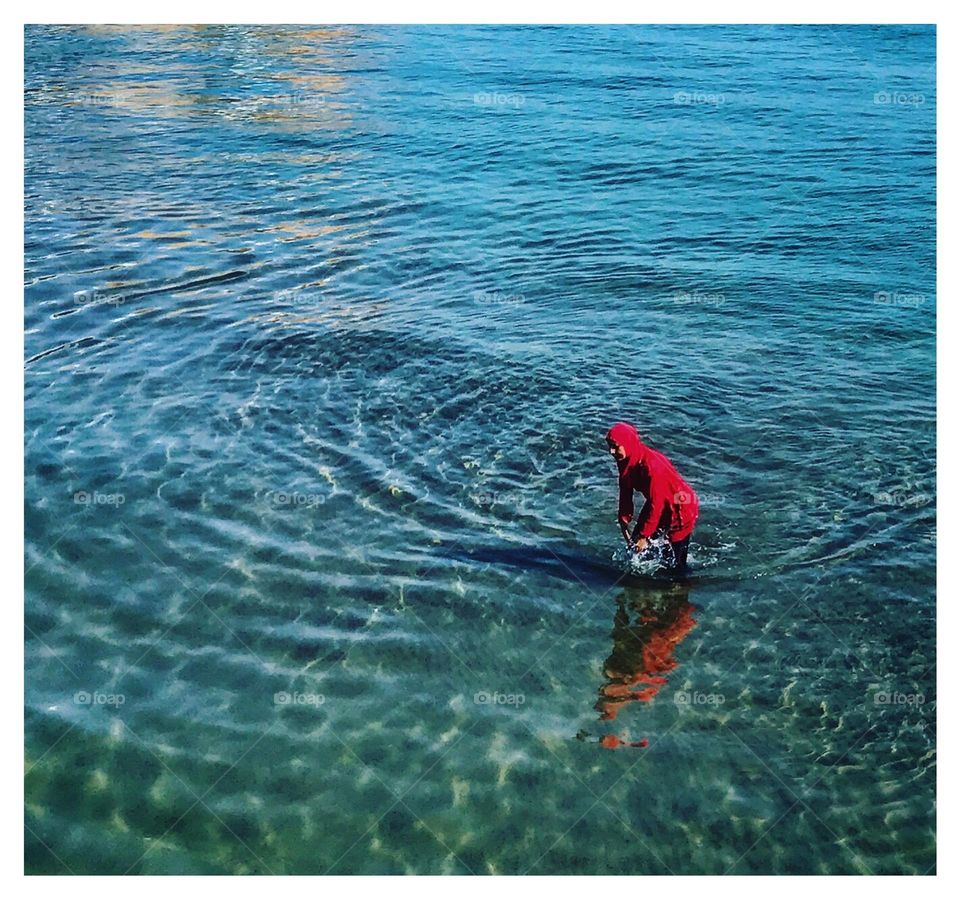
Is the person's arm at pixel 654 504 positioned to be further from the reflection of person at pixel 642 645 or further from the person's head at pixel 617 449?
the reflection of person at pixel 642 645

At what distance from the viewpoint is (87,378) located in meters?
17.7

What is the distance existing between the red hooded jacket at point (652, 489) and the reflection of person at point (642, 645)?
77 cm

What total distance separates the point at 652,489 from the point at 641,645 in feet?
5.49

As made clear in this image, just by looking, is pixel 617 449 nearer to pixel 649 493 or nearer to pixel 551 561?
pixel 649 493

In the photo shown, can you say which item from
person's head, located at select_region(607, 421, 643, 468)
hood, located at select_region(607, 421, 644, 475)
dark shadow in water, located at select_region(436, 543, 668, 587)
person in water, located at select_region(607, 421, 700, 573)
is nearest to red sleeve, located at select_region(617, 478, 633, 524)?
person in water, located at select_region(607, 421, 700, 573)

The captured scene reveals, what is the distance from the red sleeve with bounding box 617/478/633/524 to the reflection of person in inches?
36.2

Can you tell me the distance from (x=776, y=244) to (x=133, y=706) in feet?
50.0

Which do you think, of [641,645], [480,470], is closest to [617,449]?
[641,645]

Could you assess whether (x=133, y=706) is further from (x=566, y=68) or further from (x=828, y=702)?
(x=566, y=68)

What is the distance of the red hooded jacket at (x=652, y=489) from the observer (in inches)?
490

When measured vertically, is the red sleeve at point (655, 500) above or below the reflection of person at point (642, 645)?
above

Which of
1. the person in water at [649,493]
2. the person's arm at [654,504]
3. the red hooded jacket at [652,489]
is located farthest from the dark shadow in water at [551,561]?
the person's arm at [654,504]

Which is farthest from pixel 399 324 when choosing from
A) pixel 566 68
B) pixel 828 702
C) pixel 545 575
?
pixel 566 68

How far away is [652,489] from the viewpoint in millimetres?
12562
